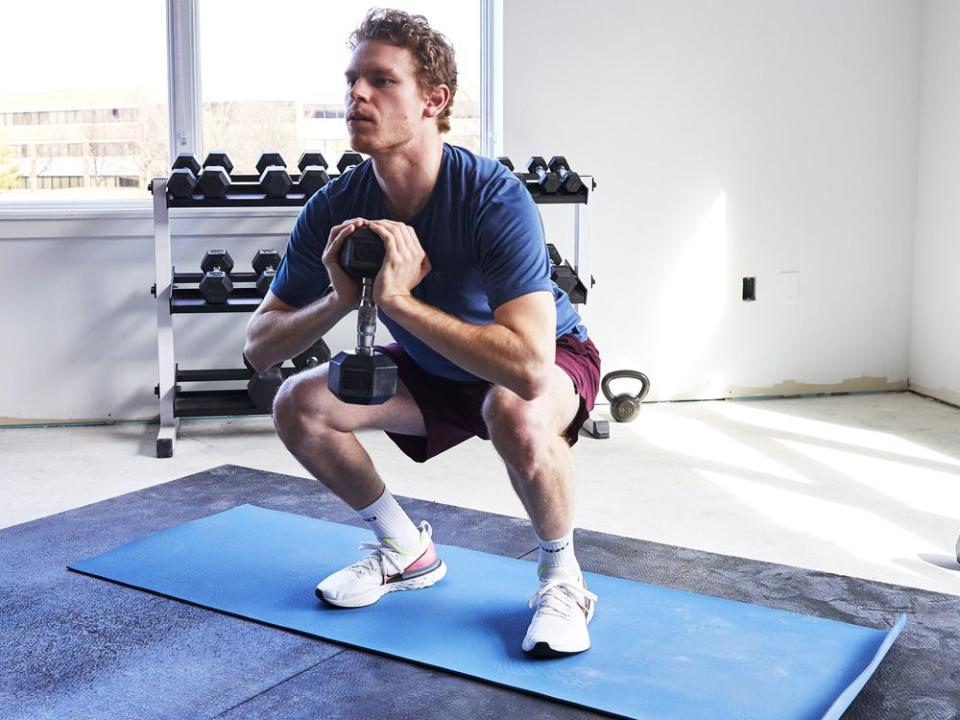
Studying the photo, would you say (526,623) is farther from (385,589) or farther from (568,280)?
(568,280)

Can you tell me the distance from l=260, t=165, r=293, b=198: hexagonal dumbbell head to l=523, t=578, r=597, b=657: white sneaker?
2.23m

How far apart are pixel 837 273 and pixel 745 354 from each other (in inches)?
22.0

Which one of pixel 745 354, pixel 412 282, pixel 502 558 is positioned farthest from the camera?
pixel 745 354

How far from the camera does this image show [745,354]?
4781 mm

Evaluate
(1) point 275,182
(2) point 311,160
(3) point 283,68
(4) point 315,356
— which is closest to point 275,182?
(1) point 275,182

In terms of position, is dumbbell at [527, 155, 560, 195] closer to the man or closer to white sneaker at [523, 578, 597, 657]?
the man

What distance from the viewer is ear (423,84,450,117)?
205cm

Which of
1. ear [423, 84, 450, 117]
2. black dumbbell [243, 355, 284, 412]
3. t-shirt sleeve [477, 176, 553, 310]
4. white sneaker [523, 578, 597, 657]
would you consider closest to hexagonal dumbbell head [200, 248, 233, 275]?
black dumbbell [243, 355, 284, 412]

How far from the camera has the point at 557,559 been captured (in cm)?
210

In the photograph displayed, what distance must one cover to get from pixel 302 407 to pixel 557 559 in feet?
1.97

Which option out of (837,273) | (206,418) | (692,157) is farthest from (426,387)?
(837,273)

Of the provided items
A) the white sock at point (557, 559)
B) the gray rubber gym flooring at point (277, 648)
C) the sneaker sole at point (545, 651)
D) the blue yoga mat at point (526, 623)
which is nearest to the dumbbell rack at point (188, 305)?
the gray rubber gym flooring at point (277, 648)

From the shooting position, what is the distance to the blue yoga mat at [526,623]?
1.83m

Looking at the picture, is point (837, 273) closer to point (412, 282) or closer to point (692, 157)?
point (692, 157)
